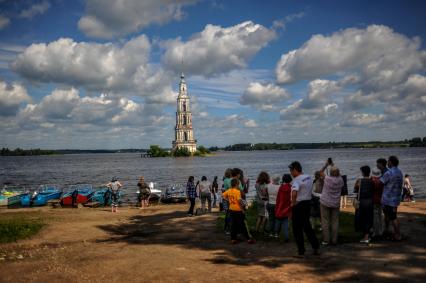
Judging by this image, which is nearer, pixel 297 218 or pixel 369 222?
pixel 297 218

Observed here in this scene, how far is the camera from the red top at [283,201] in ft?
37.1

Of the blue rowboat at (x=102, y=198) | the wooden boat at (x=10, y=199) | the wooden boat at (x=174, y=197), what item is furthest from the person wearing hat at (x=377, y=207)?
the wooden boat at (x=10, y=199)

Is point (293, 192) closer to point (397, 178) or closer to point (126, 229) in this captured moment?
point (397, 178)

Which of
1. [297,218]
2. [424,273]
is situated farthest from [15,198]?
[424,273]

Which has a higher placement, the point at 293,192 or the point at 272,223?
the point at 293,192

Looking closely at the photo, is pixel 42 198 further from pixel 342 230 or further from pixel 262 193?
pixel 342 230

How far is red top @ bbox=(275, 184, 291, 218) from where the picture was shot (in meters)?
11.3

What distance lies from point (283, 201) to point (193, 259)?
3.00 m

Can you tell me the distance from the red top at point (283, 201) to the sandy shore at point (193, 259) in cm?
98

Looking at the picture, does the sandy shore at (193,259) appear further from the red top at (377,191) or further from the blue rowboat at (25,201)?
the blue rowboat at (25,201)

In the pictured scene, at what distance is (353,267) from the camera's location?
→ 9.14 metres

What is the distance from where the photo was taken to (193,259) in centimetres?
1066

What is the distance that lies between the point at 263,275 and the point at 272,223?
4322 mm

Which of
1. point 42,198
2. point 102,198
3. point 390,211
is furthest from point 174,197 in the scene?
point 390,211
